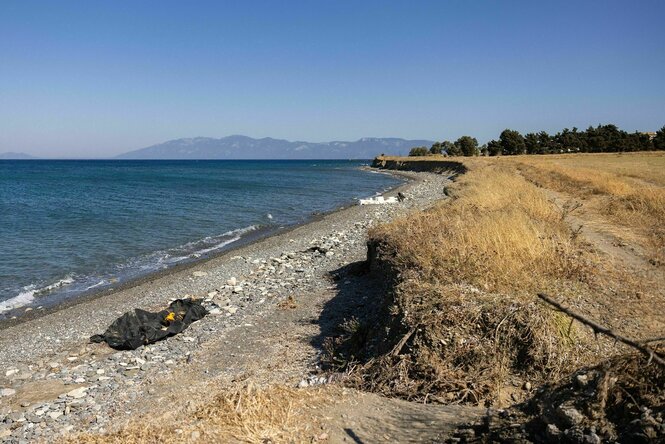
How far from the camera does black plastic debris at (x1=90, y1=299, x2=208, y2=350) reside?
32.6ft

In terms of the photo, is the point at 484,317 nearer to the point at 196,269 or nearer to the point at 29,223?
the point at 196,269

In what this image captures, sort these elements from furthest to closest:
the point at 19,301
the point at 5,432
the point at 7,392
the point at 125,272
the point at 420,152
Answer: the point at 420,152 < the point at 125,272 < the point at 19,301 < the point at 7,392 < the point at 5,432

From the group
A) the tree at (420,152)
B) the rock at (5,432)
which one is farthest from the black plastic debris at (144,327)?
the tree at (420,152)

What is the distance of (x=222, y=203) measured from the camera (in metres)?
39.9

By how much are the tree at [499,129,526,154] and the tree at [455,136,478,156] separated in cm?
1129

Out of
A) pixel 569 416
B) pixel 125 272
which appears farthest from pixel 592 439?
pixel 125 272

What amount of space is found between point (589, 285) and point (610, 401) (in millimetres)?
4316

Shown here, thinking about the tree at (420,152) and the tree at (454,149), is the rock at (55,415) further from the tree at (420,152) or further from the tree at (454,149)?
the tree at (420,152)

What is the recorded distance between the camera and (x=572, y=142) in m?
90.9

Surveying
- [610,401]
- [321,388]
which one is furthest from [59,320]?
[610,401]

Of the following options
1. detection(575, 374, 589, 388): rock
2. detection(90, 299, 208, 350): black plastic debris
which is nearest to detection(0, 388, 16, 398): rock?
detection(90, 299, 208, 350): black plastic debris

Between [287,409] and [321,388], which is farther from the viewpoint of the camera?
[321,388]

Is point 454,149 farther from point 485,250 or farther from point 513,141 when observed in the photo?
point 485,250

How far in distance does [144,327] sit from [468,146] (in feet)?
334
